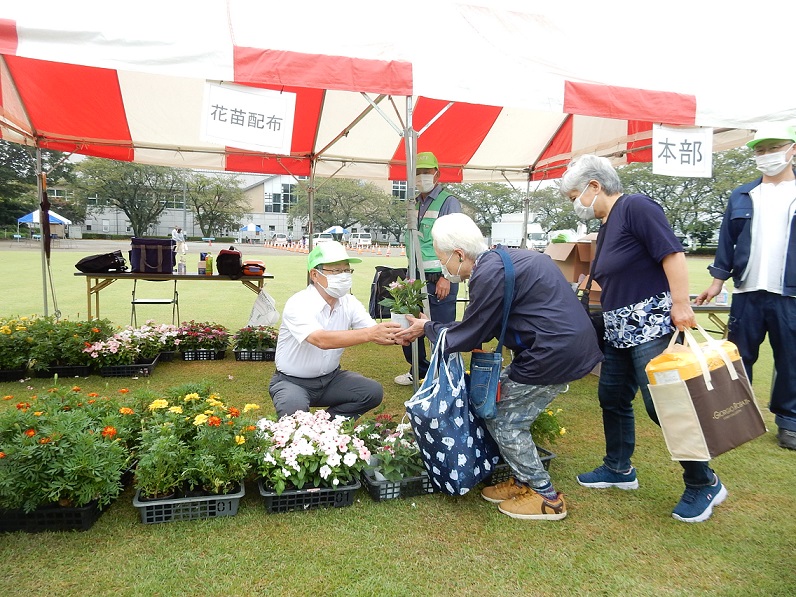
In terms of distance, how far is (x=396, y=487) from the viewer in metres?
2.94

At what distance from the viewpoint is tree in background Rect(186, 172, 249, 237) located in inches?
1984

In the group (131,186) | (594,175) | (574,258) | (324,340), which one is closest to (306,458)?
(324,340)

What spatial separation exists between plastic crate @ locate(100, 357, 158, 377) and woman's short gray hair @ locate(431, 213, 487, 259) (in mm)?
3972

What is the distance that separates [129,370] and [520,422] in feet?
13.9

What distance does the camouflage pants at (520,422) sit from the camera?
2.70 metres

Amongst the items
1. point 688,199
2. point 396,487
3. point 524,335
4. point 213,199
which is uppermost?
point 213,199

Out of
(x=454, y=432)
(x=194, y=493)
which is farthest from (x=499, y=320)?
(x=194, y=493)

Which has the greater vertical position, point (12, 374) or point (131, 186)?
point (131, 186)

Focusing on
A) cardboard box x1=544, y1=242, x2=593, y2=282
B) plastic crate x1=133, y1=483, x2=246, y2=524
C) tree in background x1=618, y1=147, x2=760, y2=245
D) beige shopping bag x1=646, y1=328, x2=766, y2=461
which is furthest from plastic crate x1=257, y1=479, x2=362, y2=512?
tree in background x1=618, y1=147, x2=760, y2=245

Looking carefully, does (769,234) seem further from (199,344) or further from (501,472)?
(199,344)

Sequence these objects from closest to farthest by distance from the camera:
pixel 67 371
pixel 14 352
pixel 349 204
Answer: pixel 14 352 < pixel 67 371 < pixel 349 204

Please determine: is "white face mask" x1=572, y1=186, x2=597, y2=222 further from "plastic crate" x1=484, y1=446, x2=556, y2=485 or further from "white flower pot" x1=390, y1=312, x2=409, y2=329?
"plastic crate" x1=484, y1=446, x2=556, y2=485

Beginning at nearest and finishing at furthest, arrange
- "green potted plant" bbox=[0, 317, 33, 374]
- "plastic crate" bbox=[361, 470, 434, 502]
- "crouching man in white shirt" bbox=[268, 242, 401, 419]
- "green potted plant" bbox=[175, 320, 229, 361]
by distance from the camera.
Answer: "plastic crate" bbox=[361, 470, 434, 502] < "crouching man in white shirt" bbox=[268, 242, 401, 419] < "green potted plant" bbox=[0, 317, 33, 374] < "green potted plant" bbox=[175, 320, 229, 361]

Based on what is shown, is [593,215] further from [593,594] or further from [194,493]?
[194,493]
